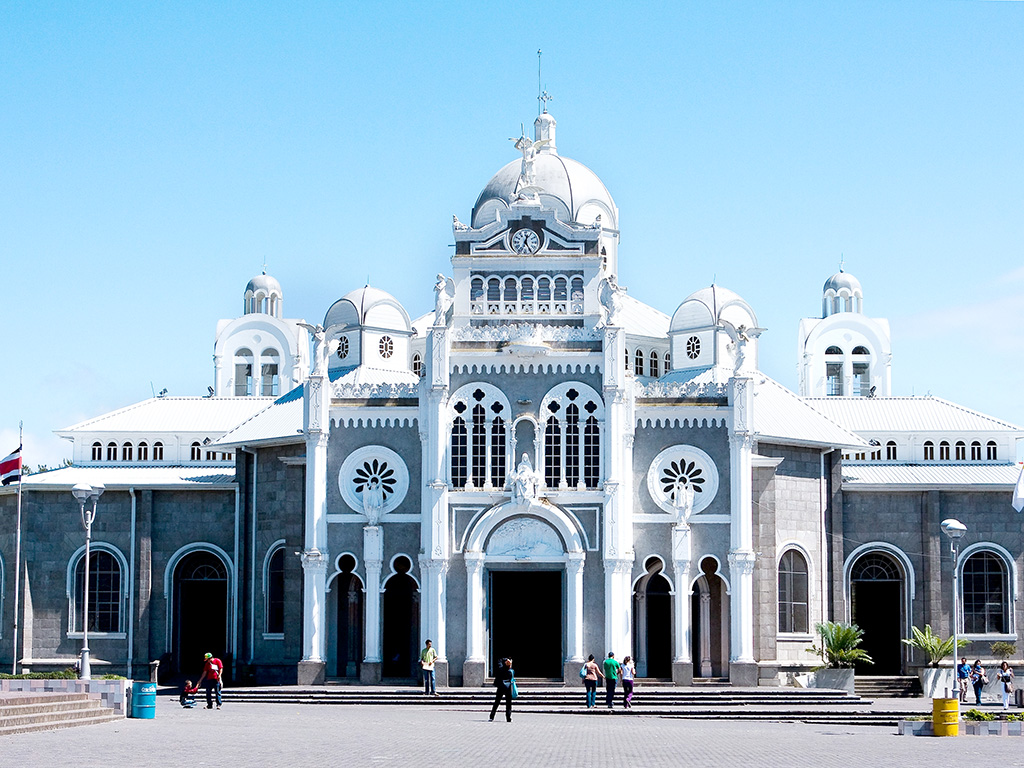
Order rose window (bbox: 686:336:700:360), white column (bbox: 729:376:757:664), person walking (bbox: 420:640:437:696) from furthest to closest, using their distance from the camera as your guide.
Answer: rose window (bbox: 686:336:700:360) → white column (bbox: 729:376:757:664) → person walking (bbox: 420:640:437:696)

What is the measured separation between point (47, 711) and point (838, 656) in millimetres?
26191

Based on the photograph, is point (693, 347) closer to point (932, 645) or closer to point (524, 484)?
point (524, 484)

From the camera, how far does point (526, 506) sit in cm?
4988

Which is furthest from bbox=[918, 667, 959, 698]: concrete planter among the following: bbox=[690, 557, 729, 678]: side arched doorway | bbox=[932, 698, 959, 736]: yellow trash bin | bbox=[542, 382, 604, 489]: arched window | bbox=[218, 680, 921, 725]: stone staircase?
bbox=[932, 698, 959, 736]: yellow trash bin

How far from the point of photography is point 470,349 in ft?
168

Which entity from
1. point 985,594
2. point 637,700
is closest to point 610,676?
point 637,700

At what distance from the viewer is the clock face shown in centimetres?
5278

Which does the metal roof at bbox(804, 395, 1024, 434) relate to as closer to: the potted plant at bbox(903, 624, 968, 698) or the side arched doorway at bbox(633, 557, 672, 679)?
the potted plant at bbox(903, 624, 968, 698)

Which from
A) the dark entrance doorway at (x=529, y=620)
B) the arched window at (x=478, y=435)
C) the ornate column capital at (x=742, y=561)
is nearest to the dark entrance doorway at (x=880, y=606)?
the ornate column capital at (x=742, y=561)

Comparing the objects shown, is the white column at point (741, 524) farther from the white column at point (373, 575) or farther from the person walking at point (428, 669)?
the white column at point (373, 575)

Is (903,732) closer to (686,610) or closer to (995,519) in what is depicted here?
(686,610)

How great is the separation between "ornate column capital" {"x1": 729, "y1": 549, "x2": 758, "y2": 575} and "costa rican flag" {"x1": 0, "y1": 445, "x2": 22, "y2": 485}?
23147 millimetres

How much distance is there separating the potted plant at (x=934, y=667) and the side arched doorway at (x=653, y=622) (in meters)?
8.63

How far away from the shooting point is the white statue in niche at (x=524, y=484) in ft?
163
